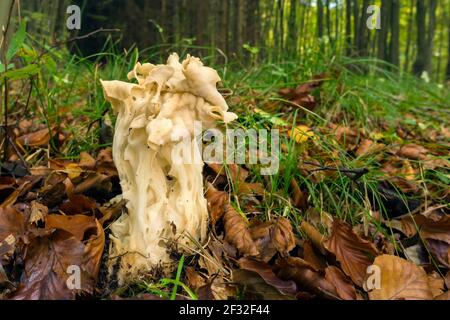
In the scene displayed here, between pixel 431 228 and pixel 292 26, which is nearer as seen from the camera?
pixel 431 228

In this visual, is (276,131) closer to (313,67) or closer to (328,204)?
(328,204)

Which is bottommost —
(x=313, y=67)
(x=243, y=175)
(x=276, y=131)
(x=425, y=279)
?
(x=425, y=279)

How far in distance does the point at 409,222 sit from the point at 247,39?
8.15 feet

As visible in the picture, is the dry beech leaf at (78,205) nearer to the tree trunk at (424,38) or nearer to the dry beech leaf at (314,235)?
the dry beech leaf at (314,235)

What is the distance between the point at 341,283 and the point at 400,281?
19cm

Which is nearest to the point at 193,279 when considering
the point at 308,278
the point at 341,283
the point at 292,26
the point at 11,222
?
the point at 308,278

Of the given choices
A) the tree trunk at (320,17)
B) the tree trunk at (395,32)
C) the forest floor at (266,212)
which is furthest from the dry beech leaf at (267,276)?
the tree trunk at (395,32)

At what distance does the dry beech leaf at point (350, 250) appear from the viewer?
4.98 ft

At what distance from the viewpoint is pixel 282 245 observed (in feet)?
5.26

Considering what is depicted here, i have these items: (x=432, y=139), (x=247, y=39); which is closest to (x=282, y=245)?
(x=432, y=139)

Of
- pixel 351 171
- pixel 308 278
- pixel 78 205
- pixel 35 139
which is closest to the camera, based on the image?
pixel 308 278

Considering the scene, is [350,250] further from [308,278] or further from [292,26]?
[292,26]

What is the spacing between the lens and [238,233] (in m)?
1.63

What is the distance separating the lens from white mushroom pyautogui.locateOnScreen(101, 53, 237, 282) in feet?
4.80
